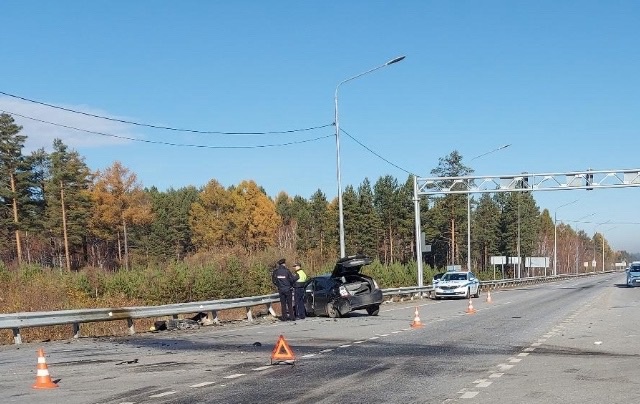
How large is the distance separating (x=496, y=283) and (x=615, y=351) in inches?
2008

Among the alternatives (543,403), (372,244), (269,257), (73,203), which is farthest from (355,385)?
(372,244)

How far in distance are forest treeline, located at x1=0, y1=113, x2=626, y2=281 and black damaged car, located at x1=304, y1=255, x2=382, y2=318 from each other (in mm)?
14970

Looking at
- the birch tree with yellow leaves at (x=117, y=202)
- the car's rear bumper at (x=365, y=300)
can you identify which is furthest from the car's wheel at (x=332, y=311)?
the birch tree with yellow leaves at (x=117, y=202)

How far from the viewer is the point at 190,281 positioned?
3803cm

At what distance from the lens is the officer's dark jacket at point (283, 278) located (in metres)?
23.4

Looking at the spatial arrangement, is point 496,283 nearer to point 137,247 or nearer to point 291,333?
point 291,333

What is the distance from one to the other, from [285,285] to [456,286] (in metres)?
19.6

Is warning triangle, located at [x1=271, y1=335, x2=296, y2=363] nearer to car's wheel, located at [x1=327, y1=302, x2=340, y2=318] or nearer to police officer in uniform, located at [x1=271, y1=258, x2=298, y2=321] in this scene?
police officer in uniform, located at [x1=271, y1=258, x2=298, y2=321]

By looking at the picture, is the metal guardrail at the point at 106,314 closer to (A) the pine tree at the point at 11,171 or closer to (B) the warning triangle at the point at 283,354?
(B) the warning triangle at the point at 283,354

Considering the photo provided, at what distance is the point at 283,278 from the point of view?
23.4 metres

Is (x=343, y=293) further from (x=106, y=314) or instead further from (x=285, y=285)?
(x=106, y=314)

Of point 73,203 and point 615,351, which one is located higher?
point 73,203

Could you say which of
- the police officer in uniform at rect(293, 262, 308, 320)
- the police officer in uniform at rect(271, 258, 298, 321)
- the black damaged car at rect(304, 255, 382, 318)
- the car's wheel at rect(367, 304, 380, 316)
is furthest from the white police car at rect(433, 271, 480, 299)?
the police officer in uniform at rect(271, 258, 298, 321)

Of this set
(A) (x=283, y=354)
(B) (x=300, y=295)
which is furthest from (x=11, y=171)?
(A) (x=283, y=354)
